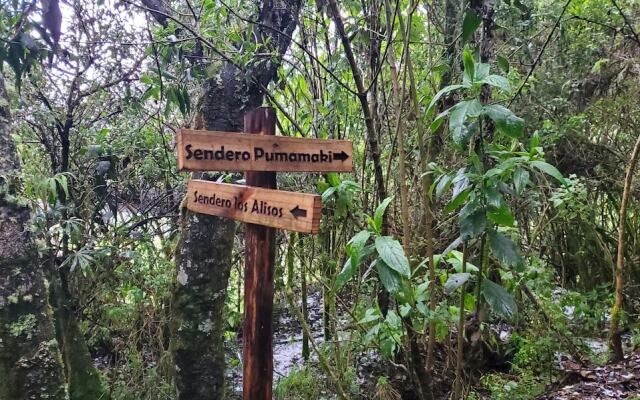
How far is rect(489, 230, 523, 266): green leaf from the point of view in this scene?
1846 mm

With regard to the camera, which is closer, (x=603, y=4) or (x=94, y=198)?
(x=94, y=198)

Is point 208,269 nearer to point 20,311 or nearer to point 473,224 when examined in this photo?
point 20,311

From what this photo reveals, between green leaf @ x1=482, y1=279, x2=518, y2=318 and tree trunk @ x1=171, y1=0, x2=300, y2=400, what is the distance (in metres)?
1.54

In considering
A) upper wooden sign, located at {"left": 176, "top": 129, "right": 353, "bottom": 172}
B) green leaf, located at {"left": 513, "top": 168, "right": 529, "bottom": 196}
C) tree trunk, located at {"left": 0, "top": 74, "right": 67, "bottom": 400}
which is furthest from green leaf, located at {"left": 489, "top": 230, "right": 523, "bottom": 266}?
tree trunk, located at {"left": 0, "top": 74, "right": 67, "bottom": 400}

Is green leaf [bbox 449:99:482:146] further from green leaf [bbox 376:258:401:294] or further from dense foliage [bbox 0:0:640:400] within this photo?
dense foliage [bbox 0:0:640:400]

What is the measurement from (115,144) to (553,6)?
3.57 m

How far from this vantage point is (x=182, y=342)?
2842 mm

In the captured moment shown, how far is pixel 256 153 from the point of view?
1.75 meters

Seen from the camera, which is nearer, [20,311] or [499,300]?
[499,300]

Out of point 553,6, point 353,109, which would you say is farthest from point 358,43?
point 553,6

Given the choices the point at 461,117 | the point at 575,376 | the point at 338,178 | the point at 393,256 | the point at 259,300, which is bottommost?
the point at 575,376

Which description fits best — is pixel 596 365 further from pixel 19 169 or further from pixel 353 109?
pixel 19 169

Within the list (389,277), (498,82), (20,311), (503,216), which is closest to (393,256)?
(389,277)

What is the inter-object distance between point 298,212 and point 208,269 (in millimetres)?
1481
